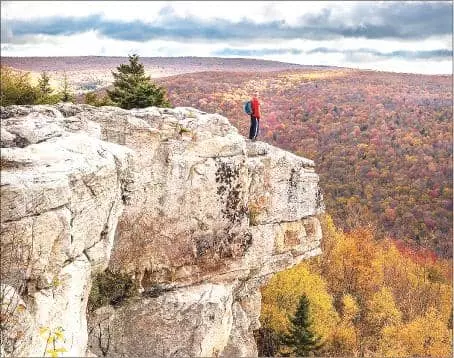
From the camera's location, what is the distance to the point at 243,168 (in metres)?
15.5

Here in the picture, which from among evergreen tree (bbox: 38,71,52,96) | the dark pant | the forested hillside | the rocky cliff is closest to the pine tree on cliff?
evergreen tree (bbox: 38,71,52,96)

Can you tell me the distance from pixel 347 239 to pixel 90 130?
29.1m

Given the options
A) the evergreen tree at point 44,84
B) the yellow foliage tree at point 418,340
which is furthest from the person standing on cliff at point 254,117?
the yellow foliage tree at point 418,340

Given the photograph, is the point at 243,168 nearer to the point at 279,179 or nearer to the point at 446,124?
the point at 279,179

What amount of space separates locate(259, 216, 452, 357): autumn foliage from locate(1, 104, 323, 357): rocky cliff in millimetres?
10093

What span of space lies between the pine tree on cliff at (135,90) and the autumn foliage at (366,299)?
12.9 metres

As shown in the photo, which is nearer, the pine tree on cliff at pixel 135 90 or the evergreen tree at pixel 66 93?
the pine tree on cliff at pixel 135 90

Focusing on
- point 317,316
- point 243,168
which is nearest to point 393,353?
point 317,316

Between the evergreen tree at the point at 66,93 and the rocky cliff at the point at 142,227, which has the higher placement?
the evergreen tree at the point at 66,93

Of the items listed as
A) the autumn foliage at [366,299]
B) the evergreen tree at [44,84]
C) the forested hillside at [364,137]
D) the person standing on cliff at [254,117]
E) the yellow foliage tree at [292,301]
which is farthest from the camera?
the forested hillside at [364,137]

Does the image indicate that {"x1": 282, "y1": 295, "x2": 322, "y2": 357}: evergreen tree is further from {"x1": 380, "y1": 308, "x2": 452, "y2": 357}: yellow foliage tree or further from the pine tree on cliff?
the pine tree on cliff

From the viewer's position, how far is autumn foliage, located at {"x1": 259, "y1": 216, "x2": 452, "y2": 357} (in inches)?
1123

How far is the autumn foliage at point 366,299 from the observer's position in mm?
28531

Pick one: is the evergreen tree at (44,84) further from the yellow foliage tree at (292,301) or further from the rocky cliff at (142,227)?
the yellow foliage tree at (292,301)
